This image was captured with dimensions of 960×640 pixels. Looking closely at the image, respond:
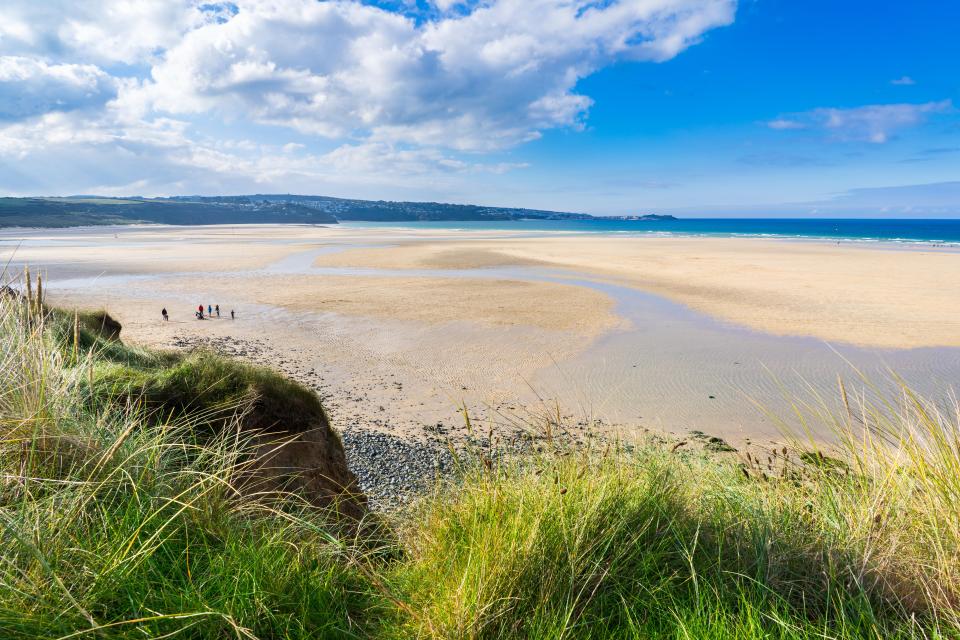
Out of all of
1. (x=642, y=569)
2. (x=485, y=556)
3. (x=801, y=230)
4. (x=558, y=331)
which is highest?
(x=801, y=230)

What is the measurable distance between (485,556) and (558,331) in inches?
586

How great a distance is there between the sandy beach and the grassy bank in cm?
116

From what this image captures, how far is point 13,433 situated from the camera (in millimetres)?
2332

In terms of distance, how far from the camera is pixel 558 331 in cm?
1666

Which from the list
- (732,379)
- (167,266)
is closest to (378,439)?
(732,379)

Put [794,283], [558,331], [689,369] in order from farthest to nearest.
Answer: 1. [794,283]
2. [558,331]
3. [689,369]

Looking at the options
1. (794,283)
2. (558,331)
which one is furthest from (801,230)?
(558,331)

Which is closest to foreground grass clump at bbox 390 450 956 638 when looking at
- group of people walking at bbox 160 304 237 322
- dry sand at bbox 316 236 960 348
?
dry sand at bbox 316 236 960 348

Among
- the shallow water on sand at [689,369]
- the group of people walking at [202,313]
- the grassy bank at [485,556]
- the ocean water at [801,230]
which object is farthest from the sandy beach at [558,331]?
the ocean water at [801,230]

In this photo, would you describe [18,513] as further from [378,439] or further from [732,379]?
[732,379]

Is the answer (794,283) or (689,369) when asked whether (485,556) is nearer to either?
(689,369)

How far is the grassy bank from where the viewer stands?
1804 mm

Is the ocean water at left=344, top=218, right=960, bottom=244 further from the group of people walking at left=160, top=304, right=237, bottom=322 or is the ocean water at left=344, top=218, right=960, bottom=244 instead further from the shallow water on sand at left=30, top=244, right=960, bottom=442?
the group of people walking at left=160, top=304, right=237, bottom=322

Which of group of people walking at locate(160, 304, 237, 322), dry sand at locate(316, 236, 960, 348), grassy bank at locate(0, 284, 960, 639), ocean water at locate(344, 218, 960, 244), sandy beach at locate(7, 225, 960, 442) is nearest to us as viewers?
grassy bank at locate(0, 284, 960, 639)
